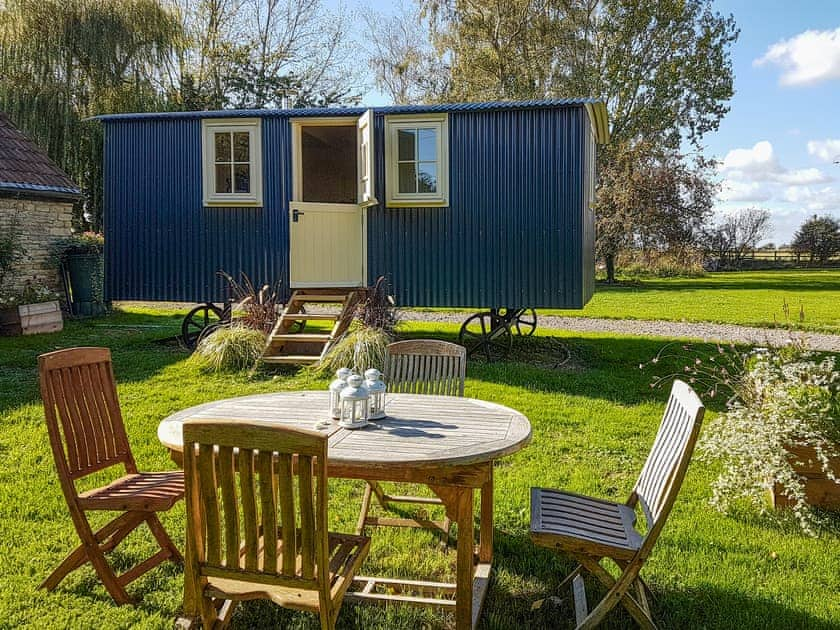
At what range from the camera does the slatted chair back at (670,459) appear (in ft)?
7.95

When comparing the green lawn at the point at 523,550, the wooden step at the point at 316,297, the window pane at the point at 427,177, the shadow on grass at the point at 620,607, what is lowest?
the shadow on grass at the point at 620,607

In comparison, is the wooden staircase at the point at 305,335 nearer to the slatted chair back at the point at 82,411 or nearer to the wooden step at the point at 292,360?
the wooden step at the point at 292,360

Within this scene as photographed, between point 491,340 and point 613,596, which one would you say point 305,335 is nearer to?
point 491,340

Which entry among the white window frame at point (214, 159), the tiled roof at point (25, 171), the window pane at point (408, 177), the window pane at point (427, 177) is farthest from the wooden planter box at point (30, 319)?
the window pane at point (427, 177)

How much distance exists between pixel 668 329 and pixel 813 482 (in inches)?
339

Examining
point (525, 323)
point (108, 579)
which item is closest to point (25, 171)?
point (525, 323)

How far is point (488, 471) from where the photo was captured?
2623 mm

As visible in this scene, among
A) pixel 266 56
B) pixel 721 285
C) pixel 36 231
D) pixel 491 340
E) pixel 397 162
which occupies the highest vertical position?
pixel 266 56

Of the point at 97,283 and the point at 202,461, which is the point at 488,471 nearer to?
the point at 202,461

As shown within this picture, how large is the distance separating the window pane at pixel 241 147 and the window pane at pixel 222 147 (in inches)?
4.0

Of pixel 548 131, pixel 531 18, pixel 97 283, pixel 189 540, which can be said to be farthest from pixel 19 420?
pixel 531 18

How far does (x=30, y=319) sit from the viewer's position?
34.5 feet

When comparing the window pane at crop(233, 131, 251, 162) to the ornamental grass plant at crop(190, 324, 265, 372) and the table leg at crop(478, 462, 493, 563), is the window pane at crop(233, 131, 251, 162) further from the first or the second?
the table leg at crop(478, 462, 493, 563)

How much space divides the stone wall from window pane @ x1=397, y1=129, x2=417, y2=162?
23.5 feet
